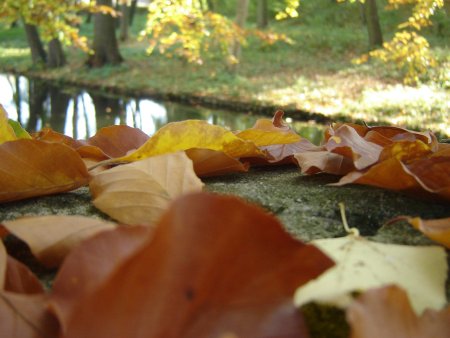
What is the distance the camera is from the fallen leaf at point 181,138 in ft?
2.12

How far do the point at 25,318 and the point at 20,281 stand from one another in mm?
69

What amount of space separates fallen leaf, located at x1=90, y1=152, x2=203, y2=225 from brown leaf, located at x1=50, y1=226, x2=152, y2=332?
6.8 inches

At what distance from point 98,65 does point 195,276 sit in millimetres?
14278

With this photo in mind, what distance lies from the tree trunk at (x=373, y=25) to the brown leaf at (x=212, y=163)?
44.2 feet

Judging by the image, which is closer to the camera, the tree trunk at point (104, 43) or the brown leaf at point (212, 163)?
the brown leaf at point (212, 163)

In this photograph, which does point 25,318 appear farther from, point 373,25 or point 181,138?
point 373,25

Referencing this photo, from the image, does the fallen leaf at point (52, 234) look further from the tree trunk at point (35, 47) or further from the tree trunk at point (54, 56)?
the tree trunk at point (35, 47)

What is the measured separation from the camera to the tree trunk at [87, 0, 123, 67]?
14.0m

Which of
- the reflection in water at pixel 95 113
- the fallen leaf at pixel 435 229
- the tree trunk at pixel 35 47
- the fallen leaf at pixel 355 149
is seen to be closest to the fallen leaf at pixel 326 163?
the fallen leaf at pixel 355 149

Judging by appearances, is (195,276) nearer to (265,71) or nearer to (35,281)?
(35,281)

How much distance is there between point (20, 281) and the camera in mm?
371

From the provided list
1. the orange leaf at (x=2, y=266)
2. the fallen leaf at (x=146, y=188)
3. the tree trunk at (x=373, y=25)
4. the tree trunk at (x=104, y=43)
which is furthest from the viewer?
the tree trunk at (x=104, y=43)

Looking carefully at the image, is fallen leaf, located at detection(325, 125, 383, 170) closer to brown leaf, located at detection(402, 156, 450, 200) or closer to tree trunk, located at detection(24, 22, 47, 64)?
brown leaf, located at detection(402, 156, 450, 200)

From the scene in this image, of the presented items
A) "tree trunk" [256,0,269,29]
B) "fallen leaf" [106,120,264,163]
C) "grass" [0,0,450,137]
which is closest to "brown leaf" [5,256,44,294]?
"fallen leaf" [106,120,264,163]
